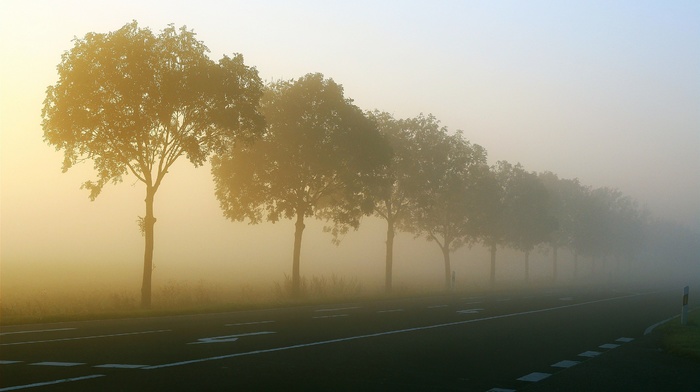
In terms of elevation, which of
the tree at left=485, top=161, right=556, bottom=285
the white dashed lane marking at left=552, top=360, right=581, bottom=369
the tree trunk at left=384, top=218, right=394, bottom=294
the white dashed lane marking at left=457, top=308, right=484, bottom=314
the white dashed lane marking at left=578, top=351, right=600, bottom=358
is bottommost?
the white dashed lane marking at left=578, top=351, right=600, bottom=358

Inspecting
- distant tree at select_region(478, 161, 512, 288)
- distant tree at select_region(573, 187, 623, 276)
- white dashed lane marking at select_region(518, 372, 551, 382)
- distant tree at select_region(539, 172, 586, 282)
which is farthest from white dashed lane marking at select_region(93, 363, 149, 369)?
distant tree at select_region(573, 187, 623, 276)

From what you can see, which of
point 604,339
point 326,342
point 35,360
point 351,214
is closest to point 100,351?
point 35,360

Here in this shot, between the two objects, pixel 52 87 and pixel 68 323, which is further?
pixel 52 87

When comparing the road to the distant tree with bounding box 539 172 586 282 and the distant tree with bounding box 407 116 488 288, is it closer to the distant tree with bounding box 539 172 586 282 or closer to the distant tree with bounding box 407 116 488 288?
the distant tree with bounding box 407 116 488 288

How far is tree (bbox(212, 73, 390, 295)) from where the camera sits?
125 ft

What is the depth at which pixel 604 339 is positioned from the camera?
19.3 meters

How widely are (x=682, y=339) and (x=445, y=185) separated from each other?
1370 inches

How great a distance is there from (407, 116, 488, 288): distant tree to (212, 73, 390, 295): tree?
36.5ft

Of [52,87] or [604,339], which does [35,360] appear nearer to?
[604,339]

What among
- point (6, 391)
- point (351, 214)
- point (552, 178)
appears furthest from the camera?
point (552, 178)

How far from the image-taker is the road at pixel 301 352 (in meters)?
10.7

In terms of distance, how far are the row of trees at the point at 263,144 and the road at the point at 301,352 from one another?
7.42 m

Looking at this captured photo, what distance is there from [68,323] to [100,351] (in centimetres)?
717

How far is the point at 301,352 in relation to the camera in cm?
1434
